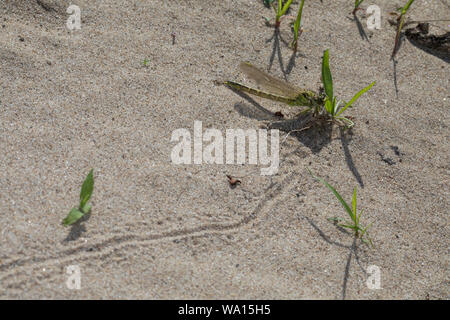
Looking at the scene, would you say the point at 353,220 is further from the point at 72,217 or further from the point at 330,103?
the point at 72,217

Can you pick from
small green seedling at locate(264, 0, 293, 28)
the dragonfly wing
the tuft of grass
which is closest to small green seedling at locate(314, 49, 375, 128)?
the tuft of grass

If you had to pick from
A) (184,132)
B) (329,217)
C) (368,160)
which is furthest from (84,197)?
(368,160)

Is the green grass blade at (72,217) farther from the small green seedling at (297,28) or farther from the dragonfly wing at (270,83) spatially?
the small green seedling at (297,28)

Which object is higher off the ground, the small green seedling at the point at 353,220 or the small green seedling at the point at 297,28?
the small green seedling at the point at 297,28

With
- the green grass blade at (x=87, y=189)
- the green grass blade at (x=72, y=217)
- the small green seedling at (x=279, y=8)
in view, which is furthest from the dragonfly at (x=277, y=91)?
the green grass blade at (x=72, y=217)

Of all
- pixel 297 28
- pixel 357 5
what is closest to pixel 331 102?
Answer: pixel 297 28

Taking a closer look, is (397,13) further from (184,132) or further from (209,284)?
(209,284)
